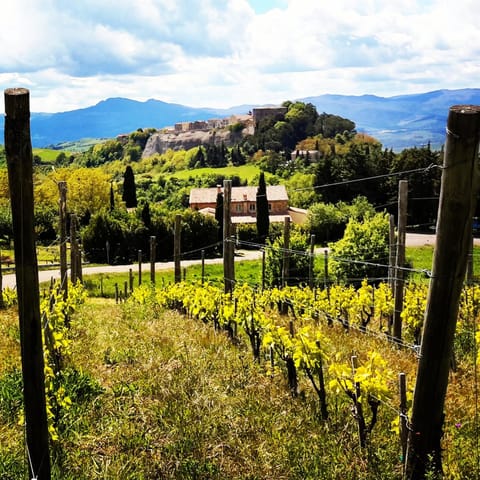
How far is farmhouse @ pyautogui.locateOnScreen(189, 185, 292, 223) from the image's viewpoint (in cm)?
5947

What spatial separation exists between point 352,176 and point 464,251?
184 feet

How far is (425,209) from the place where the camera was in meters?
45.2

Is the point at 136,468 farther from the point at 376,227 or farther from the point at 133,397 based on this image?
the point at 376,227

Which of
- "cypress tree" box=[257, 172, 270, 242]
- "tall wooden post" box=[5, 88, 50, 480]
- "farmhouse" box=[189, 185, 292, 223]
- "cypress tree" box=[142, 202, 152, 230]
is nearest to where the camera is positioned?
"tall wooden post" box=[5, 88, 50, 480]

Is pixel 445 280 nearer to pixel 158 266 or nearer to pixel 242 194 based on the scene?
pixel 158 266

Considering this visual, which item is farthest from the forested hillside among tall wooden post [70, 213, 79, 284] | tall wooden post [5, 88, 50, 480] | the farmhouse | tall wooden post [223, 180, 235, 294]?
tall wooden post [70, 213, 79, 284]

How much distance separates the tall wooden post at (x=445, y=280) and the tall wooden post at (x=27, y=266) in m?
2.40

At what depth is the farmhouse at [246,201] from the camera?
59469 mm

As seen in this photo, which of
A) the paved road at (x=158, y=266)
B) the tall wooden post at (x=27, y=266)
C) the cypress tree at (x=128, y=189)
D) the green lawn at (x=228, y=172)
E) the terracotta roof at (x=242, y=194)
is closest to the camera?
the tall wooden post at (x=27, y=266)

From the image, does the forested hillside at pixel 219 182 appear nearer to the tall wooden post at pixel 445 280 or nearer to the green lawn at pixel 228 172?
the green lawn at pixel 228 172

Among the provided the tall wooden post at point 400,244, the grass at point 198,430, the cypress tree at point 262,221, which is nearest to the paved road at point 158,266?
the cypress tree at point 262,221

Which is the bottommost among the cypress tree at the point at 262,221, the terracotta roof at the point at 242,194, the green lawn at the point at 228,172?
the cypress tree at the point at 262,221

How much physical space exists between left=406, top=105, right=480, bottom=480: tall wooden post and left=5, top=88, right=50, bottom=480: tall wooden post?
2.40 m

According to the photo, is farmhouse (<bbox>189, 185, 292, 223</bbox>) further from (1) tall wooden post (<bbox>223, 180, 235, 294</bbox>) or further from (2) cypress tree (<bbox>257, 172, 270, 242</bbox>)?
(1) tall wooden post (<bbox>223, 180, 235, 294</bbox>)
